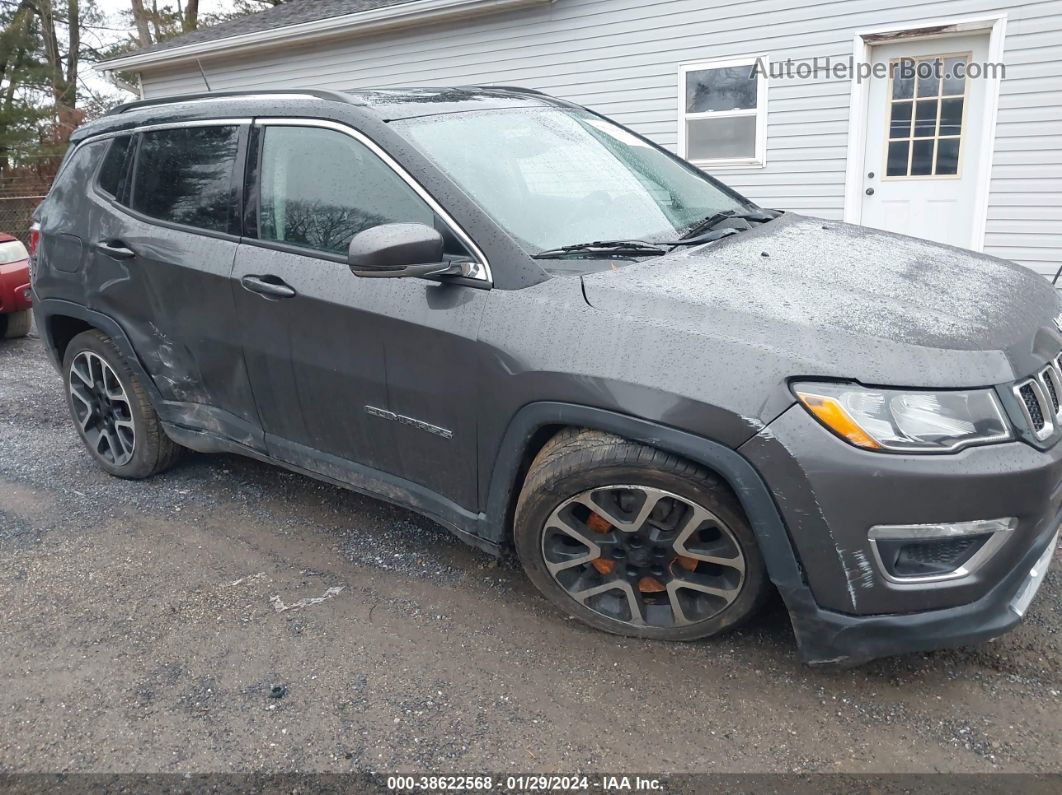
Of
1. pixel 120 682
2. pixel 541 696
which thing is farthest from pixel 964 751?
pixel 120 682

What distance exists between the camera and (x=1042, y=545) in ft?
7.82

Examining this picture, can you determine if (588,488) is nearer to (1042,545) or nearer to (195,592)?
(1042,545)

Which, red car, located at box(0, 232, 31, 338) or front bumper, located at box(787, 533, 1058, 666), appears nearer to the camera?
front bumper, located at box(787, 533, 1058, 666)

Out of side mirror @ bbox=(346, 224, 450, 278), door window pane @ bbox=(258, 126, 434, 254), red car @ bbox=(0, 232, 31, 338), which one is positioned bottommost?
red car @ bbox=(0, 232, 31, 338)

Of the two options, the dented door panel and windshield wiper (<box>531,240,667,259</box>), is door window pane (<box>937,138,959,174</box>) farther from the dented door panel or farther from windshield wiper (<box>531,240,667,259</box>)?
the dented door panel

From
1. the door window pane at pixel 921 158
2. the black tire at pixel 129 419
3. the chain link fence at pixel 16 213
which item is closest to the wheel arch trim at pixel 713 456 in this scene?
the black tire at pixel 129 419

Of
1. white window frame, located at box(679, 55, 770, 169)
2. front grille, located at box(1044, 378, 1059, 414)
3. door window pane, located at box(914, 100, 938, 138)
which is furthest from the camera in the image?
white window frame, located at box(679, 55, 770, 169)

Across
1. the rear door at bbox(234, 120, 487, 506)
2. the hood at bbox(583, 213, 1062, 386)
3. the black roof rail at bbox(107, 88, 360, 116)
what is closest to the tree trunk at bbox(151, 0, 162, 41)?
the black roof rail at bbox(107, 88, 360, 116)

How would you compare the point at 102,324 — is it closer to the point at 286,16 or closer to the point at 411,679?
the point at 411,679

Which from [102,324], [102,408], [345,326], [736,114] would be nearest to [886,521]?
[345,326]

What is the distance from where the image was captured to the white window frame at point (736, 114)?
8594 millimetres

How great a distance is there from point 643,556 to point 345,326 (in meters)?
1.33

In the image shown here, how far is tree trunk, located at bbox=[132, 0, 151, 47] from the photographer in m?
22.7

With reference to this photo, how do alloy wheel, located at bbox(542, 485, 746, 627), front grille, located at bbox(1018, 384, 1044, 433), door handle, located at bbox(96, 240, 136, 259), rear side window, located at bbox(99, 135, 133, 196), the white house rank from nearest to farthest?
front grille, located at bbox(1018, 384, 1044, 433)
alloy wheel, located at bbox(542, 485, 746, 627)
door handle, located at bbox(96, 240, 136, 259)
rear side window, located at bbox(99, 135, 133, 196)
the white house
